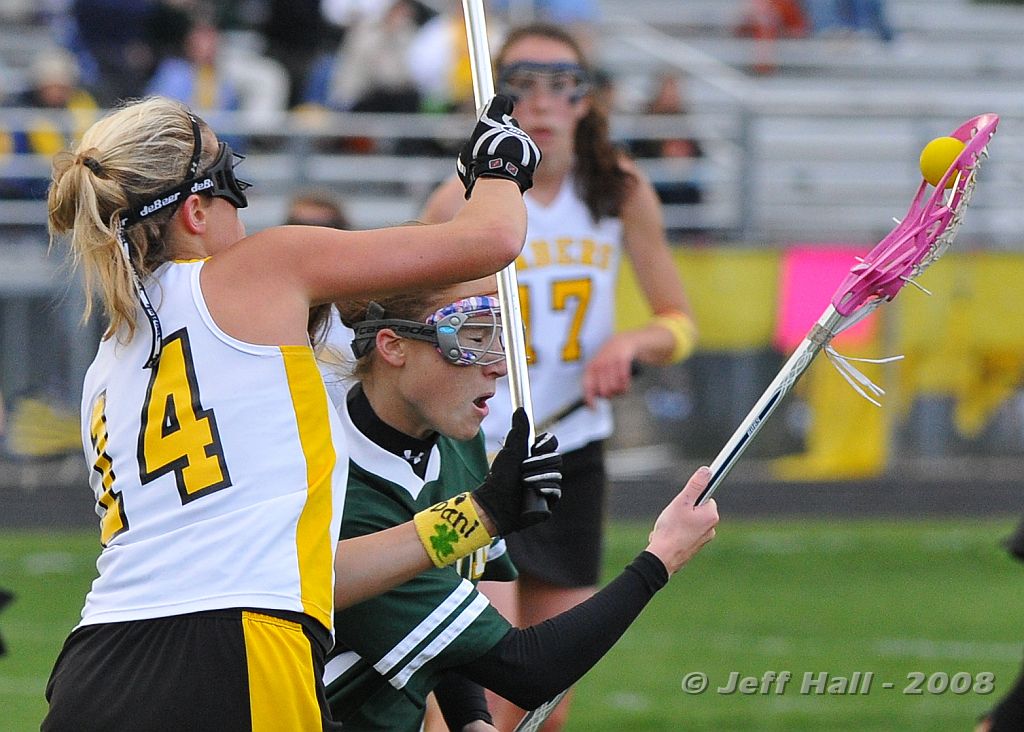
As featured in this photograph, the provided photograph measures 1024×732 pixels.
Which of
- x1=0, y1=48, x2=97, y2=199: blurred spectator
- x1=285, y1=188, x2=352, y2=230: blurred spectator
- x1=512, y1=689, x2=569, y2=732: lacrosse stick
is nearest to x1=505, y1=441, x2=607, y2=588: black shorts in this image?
x1=512, y1=689, x2=569, y2=732: lacrosse stick

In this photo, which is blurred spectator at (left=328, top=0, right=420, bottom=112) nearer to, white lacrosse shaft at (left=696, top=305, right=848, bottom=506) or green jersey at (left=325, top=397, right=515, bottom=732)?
green jersey at (left=325, top=397, right=515, bottom=732)

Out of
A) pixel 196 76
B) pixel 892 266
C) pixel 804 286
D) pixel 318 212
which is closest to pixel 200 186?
pixel 892 266

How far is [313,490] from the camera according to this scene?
2.90 metres

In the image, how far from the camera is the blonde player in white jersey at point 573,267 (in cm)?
498

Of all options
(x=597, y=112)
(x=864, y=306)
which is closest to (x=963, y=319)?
(x=597, y=112)

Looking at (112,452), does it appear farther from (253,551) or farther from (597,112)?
(597,112)

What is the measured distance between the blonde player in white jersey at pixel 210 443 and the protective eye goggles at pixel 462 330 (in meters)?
0.28

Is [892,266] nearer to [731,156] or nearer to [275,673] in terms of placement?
[275,673]

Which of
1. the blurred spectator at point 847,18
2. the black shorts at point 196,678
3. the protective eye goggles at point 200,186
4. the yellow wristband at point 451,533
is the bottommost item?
the blurred spectator at point 847,18

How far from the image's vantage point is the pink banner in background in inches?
465

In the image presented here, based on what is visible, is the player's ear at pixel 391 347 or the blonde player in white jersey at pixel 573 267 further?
the blonde player in white jersey at pixel 573 267

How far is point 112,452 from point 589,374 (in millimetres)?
2243

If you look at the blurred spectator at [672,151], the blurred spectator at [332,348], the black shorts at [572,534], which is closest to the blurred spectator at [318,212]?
the black shorts at [572,534]

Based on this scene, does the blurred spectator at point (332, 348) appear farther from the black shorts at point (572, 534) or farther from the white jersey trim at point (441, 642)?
the black shorts at point (572, 534)
